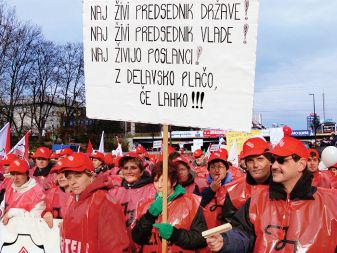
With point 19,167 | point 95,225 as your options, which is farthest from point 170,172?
point 19,167

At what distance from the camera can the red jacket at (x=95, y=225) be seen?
3.81 m

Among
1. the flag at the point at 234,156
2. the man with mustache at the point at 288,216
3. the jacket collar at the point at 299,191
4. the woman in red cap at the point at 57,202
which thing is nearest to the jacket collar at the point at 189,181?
the woman in red cap at the point at 57,202

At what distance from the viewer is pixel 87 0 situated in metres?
3.90

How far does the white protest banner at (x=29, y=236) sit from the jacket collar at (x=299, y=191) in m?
3.55

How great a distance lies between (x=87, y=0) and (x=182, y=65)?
3.29 feet

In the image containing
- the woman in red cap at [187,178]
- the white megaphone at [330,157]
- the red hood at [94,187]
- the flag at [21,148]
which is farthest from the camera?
the flag at [21,148]

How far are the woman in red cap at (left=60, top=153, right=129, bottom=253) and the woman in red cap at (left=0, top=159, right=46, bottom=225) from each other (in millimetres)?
2326

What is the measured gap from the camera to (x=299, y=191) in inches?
131

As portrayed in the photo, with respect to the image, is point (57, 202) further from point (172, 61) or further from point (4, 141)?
point (4, 141)

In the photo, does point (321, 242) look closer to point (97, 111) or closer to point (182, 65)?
point (182, 65)

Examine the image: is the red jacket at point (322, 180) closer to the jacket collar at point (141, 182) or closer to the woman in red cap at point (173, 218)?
the jacket collar at point (141, 182)

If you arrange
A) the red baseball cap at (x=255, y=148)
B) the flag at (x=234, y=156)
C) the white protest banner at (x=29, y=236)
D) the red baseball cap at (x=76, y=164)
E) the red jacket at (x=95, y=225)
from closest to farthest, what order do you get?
the red jacket at (x=95, y=225) < the red baseball cap at (x=76, y=164) < the red baseball cap at (x=255, y=148) < the white protest banner at (x=29, y=236) < the flag at (x=234, y=156)

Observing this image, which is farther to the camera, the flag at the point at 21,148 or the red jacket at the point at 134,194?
the flag at the point at 21,148

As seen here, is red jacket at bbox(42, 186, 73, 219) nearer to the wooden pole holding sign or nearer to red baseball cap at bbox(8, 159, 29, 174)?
red baseball cap at bbox(8, 159, 29, 174)
